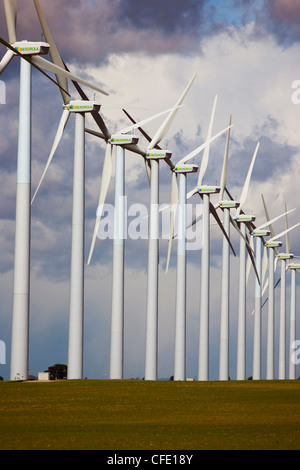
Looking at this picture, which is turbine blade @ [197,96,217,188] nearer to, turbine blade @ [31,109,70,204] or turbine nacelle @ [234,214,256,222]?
turbine nacelle @ [234,214,256,222]

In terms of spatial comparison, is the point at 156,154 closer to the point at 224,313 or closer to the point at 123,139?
the point at 123,139

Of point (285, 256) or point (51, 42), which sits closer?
point (51, 42)

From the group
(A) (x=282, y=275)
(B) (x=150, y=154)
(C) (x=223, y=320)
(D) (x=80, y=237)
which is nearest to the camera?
(D) (x=80, y=237)

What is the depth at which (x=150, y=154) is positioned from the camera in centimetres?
10244

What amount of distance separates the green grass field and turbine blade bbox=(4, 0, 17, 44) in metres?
27.8

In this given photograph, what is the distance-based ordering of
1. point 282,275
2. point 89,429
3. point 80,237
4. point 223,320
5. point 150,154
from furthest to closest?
1. point 282,275
2. point 223,320
3. point 150,154
4. point 80,237
5. point 89,429

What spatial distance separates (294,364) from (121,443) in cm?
14801

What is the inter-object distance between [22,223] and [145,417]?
82.6 feet

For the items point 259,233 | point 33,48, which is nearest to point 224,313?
point 259,233

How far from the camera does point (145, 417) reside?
4547cm

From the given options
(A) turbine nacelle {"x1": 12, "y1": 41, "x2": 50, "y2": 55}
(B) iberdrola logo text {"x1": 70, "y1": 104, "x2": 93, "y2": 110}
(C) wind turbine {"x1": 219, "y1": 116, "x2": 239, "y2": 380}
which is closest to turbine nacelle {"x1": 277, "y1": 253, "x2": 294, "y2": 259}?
(C) wind turbine {"x1": 219, "y1": 116, "x2": 239, "y2": 380}

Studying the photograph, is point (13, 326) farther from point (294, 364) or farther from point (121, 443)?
point (294, 364)

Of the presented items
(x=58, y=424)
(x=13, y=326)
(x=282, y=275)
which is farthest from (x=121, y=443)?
(x=282, y=275)
